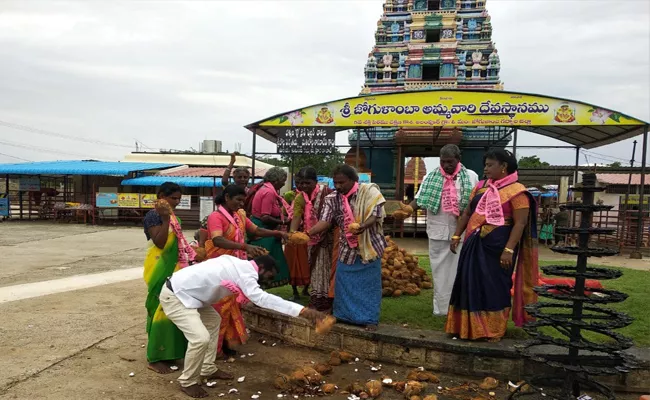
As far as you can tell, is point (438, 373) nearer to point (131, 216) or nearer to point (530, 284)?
point (530, 284)

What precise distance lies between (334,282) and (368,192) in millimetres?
1003

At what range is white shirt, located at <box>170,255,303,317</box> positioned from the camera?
9.70 feet

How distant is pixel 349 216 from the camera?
4047mm

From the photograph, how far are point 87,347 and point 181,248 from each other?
1.51 meters

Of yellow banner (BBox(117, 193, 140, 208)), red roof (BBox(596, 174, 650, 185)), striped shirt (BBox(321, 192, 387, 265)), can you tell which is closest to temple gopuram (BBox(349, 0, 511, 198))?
yellow banner (BBox(117, 193, 140, 208))

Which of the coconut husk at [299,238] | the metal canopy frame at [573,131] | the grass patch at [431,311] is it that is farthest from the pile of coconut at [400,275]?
the metal canopy frame at [573,131]

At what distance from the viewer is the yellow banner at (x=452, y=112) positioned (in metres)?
10.5

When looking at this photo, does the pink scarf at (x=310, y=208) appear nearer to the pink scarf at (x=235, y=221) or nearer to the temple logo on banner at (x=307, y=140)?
the pink scarf at (x=235, y=221)

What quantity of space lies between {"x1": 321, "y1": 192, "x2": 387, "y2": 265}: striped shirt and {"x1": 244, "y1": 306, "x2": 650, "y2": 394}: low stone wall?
683mm

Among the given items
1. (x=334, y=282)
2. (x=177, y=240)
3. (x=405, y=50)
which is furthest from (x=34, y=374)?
(x=405, y=50)

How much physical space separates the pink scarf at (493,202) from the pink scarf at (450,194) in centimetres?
52

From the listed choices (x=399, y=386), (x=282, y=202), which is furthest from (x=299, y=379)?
(x=282, y=202)

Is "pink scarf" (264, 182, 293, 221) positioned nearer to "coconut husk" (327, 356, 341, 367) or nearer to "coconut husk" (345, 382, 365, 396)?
"coconut husk" (327, 356, 341, 367)

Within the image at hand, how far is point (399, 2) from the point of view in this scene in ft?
74.6
